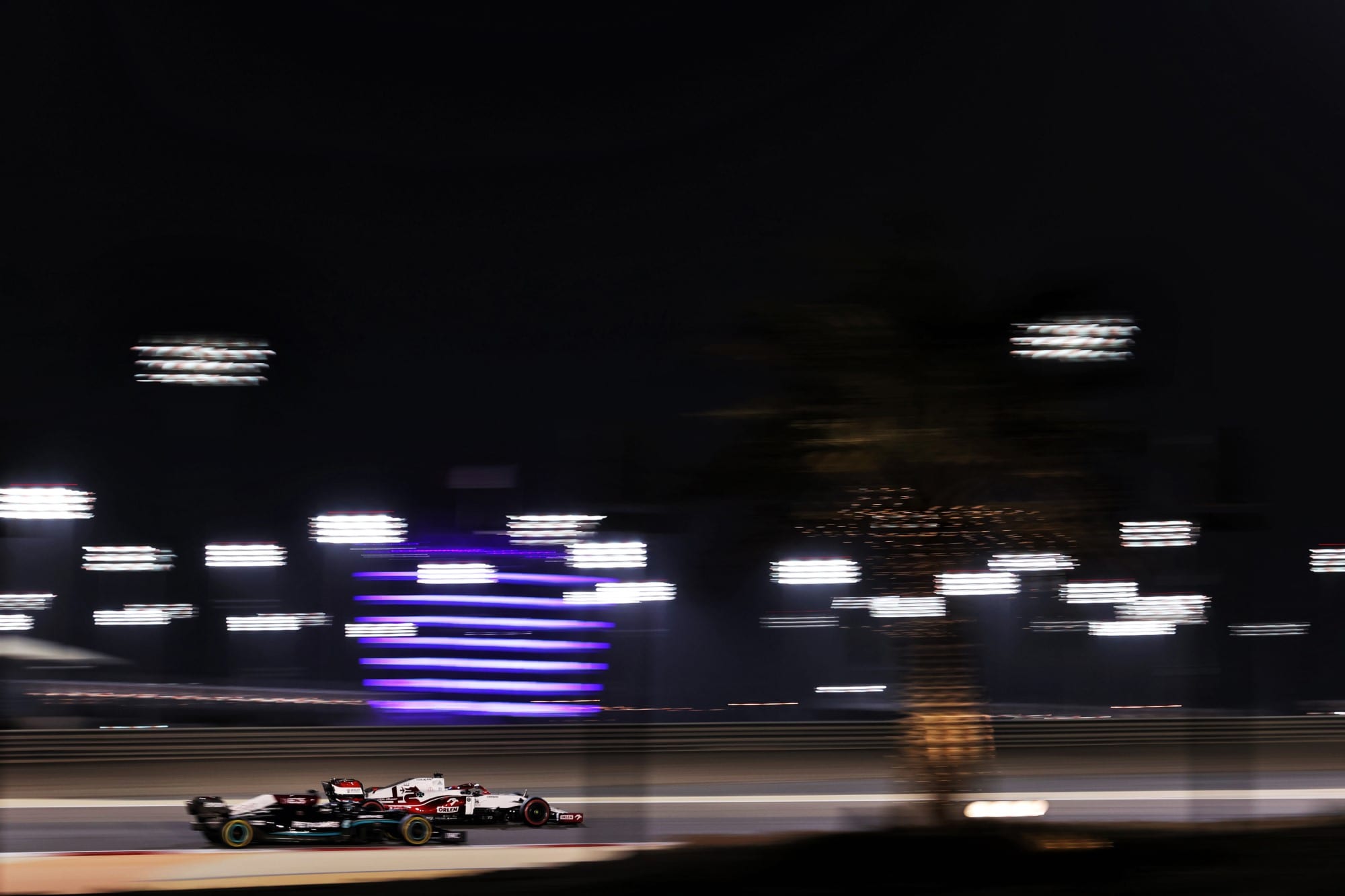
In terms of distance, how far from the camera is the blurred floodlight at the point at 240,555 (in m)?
22.9

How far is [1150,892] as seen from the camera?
7043 millimetres

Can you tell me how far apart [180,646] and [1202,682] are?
19219mm

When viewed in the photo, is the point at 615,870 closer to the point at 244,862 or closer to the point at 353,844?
the point at 244,862

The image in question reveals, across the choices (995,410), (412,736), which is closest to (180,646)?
(412,736)

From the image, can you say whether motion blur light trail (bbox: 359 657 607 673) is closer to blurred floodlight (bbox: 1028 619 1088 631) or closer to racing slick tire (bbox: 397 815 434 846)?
blurred floodlight (bbox: 1028 619 1088 631)

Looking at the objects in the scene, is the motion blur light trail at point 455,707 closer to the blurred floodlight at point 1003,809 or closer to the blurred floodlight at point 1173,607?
the blurred floodlight at point 1173,607

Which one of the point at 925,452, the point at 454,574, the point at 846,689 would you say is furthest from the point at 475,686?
the point at 925,452

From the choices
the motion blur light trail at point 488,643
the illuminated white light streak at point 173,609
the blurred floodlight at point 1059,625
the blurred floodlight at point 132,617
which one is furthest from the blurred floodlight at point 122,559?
the blurred floodlight at point 1059,625

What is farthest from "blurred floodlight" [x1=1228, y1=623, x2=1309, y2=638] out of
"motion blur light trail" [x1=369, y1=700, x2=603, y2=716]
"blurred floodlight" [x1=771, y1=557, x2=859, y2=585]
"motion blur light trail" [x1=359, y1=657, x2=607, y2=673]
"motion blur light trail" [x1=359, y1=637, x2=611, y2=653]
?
"motion blur light trail" [x1=359, y1=657, x2=607, y2=673]

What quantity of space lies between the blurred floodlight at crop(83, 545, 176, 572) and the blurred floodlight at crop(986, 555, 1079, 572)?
62.9ft

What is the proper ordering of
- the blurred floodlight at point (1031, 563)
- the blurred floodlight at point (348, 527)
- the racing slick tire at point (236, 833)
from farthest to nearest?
the blurred floodlight at point (348, 527) < the racing slick tire at point (236, 833) < the blurred floodlight at point (1031, 563)

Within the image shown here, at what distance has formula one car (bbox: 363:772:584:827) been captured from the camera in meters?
13.3

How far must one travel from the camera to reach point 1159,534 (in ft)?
36.9

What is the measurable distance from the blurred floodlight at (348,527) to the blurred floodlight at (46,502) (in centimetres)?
376
